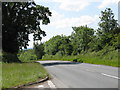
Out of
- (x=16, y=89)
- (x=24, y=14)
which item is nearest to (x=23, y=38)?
(x=24, y=14)

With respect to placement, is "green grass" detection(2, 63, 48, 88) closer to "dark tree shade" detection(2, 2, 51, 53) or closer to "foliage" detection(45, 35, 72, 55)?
"dark tree shade" detection(2, 2, 51, 53)

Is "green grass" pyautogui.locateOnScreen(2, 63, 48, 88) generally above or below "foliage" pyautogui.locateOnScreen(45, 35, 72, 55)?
below

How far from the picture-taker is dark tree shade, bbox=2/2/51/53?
3681 cm

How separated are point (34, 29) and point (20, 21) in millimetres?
3999

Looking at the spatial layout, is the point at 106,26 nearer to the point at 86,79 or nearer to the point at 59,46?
the point at 86,79

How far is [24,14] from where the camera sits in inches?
1521

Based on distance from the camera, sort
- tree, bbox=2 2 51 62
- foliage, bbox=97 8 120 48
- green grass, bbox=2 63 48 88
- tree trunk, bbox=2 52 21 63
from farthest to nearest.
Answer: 1. foliage, bbox=97 8 120 48
2. tree, bbox=2 2 51 62
3. tree trunk, bbox=2 52 21 63
4. green grass, bbox=2 63 48 88

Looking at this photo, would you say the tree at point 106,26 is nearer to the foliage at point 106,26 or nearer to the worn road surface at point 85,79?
the foliage at point 106,26

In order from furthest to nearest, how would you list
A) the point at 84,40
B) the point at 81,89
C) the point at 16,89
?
the point at 84,40 < the point at 16,89 < the point at 81,89

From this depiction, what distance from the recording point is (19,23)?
38906mm

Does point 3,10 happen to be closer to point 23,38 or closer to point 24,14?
point 24,14

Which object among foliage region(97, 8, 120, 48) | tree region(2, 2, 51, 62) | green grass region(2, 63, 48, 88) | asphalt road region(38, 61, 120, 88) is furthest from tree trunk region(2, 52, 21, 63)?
foliage region(97, 8, 120, 48)

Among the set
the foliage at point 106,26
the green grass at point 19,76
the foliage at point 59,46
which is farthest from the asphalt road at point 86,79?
the foliage at point 59,46

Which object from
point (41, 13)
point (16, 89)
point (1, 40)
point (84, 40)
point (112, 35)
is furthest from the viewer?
point (84, 40)
